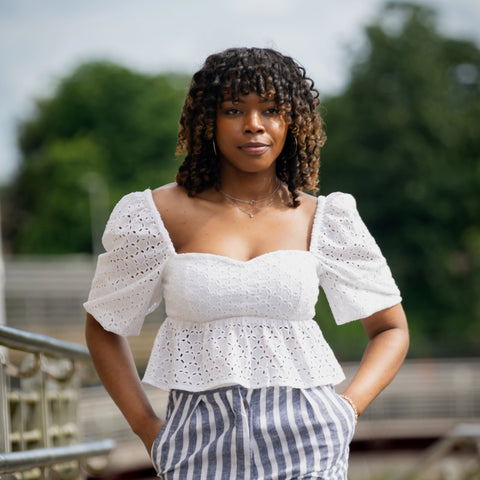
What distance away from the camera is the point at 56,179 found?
43188 mm

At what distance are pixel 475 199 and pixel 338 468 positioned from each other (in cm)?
3755

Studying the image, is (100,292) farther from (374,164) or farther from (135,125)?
(135,125)

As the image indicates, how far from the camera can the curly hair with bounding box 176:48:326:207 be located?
100 inches

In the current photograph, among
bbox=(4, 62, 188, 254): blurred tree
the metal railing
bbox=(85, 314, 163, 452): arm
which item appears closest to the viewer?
bbox=(85, 314, 163, 452): arm

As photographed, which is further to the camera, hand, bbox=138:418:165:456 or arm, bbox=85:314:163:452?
arm, bbox=85:314:163:452

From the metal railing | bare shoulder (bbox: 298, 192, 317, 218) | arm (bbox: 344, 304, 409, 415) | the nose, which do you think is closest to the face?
the nose

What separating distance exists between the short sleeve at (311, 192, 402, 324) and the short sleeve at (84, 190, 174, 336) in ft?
1.40

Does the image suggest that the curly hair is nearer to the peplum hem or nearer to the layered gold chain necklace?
the layered gold chain necklace

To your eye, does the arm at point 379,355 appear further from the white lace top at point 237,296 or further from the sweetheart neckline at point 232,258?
the sweetheart neckline at point 232,258

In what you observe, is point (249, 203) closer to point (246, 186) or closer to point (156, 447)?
point (246, 186)

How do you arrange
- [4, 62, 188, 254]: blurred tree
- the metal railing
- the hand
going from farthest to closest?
[4, 62, 188, 254]: blurred tree → the metal railing → the hand

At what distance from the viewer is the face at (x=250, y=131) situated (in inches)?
100

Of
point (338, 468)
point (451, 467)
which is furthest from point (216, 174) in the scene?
point (451, 467)

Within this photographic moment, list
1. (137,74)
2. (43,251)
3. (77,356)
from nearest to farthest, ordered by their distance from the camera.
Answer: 1. (77,356)
2. (43,251)
3. (137,74)
